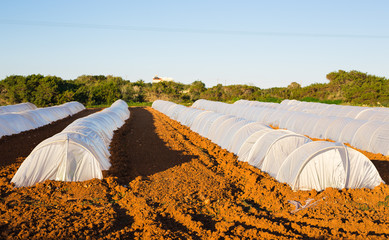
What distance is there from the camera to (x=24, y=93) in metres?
42.8

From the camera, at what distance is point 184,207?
6.54m

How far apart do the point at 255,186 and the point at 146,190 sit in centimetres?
286

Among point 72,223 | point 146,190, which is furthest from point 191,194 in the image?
point 72,223

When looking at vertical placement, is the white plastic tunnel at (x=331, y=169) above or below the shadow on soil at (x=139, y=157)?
above

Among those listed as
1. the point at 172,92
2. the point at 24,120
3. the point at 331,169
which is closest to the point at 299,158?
the point at 331,169

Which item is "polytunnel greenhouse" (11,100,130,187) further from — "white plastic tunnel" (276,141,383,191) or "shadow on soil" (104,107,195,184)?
"white plastic tunnel" (276,141,383,191)

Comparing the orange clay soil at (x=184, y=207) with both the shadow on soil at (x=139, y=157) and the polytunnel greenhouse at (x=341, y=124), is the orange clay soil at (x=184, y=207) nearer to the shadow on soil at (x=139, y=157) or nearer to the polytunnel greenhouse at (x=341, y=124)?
the shadow on soil at (x=139, y=157)

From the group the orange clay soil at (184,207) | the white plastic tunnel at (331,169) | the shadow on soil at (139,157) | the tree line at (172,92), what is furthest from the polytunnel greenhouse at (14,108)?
the white plastic tunnel at (331,169)

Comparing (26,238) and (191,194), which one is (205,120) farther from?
(26,238)

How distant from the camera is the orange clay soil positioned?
17.5 ft

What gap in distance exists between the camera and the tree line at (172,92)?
39.8 m

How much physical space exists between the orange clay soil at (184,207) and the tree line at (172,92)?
3326 cm

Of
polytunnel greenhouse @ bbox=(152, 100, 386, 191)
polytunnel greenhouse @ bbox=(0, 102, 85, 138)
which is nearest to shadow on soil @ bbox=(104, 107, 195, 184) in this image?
polytunnel greenhouse @ bbox=(152, 100, 386, 191)

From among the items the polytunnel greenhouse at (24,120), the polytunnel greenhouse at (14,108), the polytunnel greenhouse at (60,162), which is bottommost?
the polytunnel greenhouse at (14,108)
